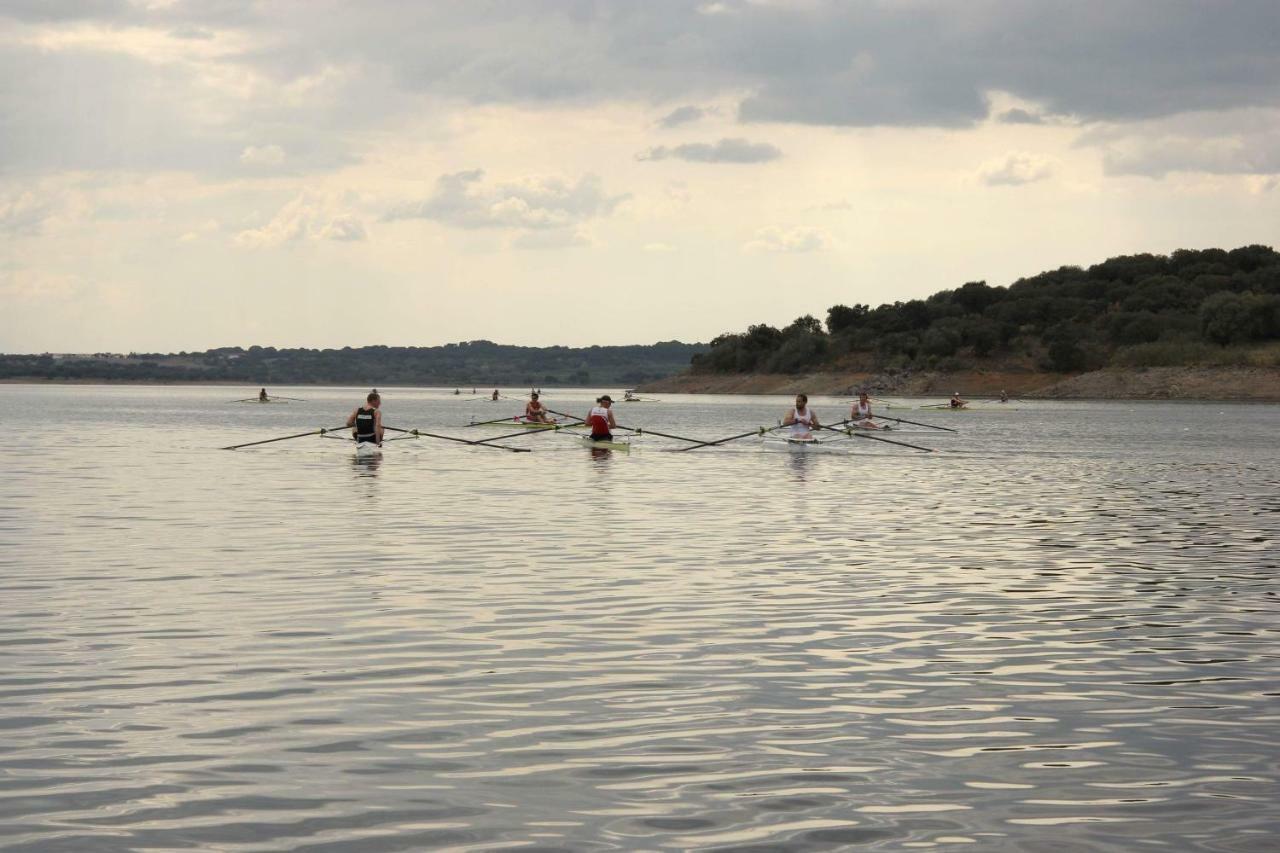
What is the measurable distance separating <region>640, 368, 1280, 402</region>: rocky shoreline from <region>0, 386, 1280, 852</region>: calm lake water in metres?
123

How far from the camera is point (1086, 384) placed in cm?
16212

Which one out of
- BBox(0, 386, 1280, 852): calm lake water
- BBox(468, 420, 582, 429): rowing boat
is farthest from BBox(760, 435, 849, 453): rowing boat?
BBox(0, 386, 1280, 852): calm lake water

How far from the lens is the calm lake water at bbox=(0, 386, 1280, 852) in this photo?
336 inches

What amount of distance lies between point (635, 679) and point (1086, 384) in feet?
515

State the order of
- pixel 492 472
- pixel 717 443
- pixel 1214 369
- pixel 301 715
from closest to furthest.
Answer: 1. pixel 301 715
2. pixel 492 472
3. pixel 717 443
4. pixel 1214 369

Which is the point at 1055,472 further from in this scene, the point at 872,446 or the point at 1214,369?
the point at 1214,369

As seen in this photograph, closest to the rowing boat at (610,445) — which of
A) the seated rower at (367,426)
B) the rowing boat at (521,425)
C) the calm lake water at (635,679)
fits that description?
the rowing boat at (521,425)

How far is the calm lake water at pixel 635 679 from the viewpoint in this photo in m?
8.52

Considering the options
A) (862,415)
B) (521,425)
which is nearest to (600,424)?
(521,425)

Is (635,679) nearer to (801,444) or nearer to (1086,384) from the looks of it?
(801,444)

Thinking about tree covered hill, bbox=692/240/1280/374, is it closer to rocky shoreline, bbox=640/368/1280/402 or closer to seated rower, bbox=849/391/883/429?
rocky shoreline, bbox=640/368/1280/402

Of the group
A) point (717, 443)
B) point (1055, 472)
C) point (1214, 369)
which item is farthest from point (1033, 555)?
point (1214, 369)

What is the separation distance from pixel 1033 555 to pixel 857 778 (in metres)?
13.5

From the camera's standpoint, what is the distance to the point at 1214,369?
14888cm
